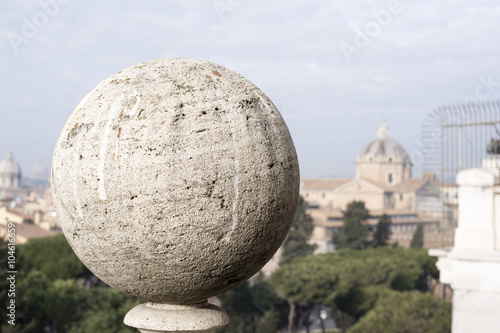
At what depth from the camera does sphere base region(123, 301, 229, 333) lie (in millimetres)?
3969

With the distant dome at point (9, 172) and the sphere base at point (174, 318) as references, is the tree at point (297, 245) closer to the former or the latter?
the sphere base at point (174, 318)

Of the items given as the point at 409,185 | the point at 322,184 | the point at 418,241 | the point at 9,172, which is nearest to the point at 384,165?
the point at 409,185

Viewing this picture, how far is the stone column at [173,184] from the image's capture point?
142 inches

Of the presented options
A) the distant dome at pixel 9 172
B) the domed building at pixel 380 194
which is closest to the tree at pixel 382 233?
the domed building at pixel 380 194

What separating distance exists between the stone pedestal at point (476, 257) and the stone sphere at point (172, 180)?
24.3 ft

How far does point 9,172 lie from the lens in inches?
6063

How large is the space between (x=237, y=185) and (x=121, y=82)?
1035 mm

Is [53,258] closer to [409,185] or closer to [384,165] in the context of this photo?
[409,185]

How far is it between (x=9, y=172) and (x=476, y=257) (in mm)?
157526

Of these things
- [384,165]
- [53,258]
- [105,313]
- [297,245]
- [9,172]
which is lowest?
[105,313]

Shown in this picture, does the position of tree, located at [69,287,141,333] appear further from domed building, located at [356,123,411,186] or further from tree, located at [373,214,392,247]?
domed building, located at [356,123,411,186]

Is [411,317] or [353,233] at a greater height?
[353,233]

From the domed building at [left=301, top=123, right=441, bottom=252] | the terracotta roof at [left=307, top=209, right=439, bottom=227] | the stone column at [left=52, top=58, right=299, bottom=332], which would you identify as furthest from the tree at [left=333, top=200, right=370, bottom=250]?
the stone column at [left=52, top=58, right=299, bottom=332]

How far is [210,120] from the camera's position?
3.72m
